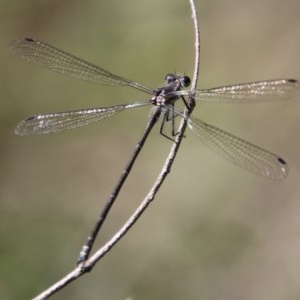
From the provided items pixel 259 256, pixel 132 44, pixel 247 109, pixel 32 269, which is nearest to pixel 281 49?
pixel 247 109

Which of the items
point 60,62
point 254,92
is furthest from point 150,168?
point 254,92

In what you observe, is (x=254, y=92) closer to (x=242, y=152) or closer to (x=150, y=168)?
(x=242, y=152)

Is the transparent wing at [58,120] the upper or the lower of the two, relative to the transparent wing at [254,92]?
lower

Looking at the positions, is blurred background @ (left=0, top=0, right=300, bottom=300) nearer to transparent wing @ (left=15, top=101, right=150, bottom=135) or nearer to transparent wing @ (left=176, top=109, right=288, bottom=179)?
transparent wing @ (left=15, top=101, right=150, bottom=135)

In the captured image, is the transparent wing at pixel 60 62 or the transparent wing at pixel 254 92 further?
the transparent wing at pixel 60 62

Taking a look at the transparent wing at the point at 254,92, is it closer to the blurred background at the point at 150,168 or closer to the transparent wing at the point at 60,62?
the transparent wing at the point at 60,62

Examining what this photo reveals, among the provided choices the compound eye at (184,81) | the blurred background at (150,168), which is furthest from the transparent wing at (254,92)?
the blurred background at (150,168)

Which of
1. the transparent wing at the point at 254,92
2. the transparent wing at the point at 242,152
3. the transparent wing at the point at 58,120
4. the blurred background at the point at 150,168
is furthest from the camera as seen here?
the blurred background at the point at 150,168
